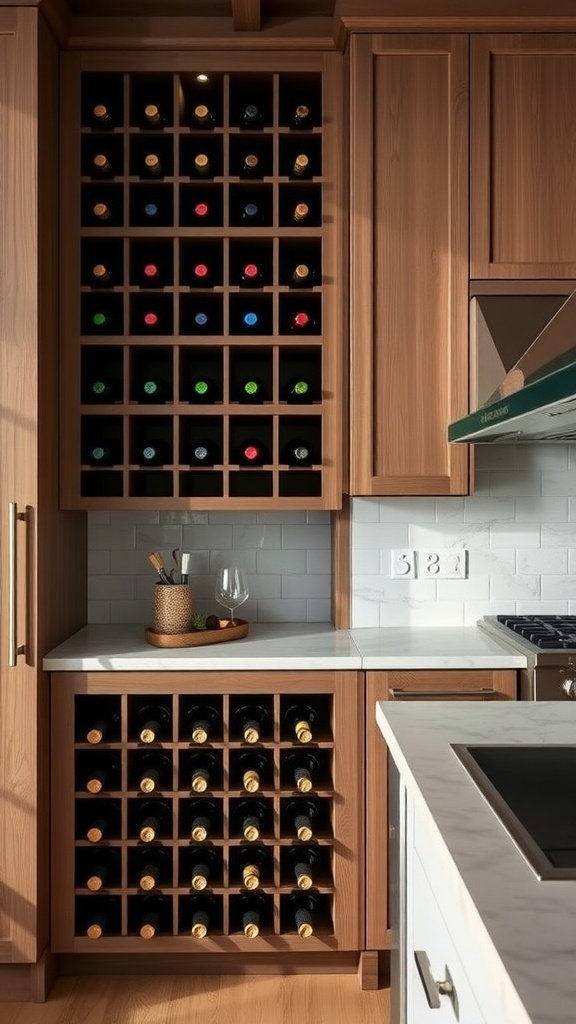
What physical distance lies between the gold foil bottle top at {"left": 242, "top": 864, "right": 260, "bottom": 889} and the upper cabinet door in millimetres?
1911

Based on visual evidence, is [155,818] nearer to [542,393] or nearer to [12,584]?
[12,584]

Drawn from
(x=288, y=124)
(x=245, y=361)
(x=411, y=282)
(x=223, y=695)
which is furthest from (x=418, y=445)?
(x=288, y=124)

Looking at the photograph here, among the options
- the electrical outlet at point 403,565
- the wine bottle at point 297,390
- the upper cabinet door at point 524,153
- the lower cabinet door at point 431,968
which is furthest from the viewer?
the electrical outlet at point 403,565

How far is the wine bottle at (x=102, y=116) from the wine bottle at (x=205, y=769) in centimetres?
198

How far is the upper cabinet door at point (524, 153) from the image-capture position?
2.85 metres

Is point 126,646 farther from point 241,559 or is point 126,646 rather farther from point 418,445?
point 418,445

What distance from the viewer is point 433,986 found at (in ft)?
4.16

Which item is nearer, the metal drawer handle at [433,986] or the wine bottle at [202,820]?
the metal drawer handle at [433,986]

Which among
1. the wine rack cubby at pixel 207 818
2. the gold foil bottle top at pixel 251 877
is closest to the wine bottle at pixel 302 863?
the wine rack cubby at pixel 207 818

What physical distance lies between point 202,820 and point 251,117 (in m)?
2.13

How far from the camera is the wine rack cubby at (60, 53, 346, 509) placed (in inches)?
114

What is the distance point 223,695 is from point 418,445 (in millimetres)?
972

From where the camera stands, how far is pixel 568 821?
1416mm

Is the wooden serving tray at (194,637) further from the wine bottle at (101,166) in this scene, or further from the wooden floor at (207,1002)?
the wine bottle at (101,166)
